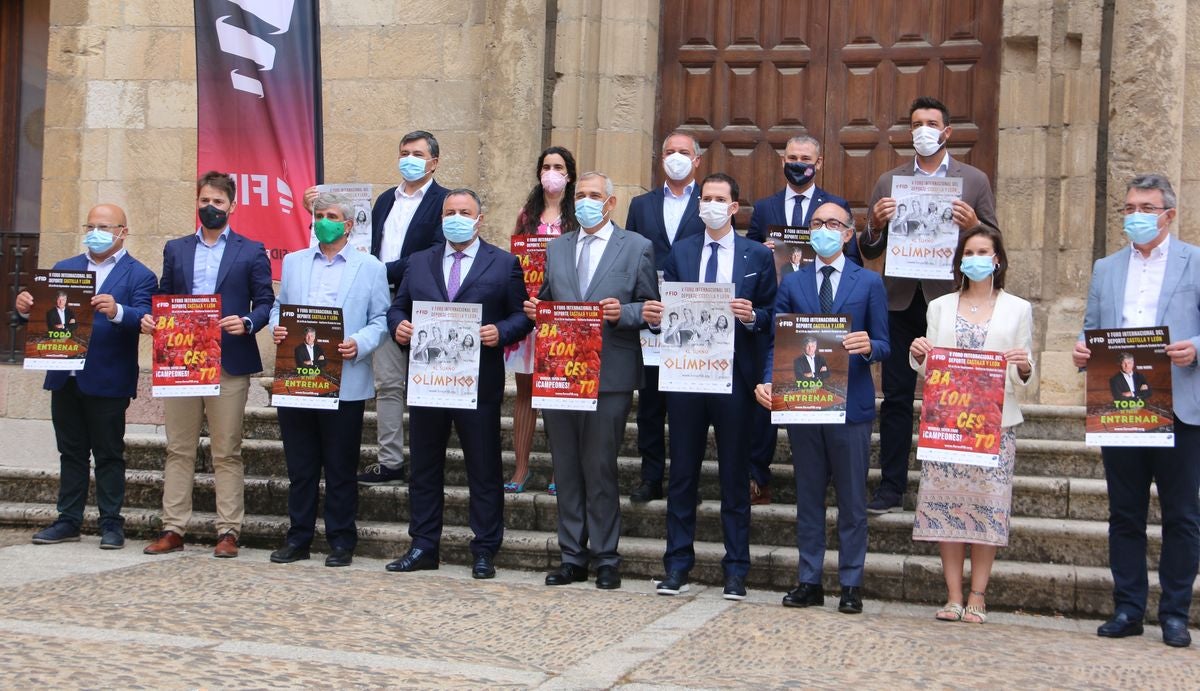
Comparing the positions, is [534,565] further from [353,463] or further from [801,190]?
[801,190]

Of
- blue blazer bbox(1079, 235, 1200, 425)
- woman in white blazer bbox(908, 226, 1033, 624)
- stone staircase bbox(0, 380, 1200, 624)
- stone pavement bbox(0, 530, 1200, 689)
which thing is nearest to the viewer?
stone pavement bbox(0, 530, 1200, 689)

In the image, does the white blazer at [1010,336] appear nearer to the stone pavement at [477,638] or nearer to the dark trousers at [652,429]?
the stone pavement at [477,638]

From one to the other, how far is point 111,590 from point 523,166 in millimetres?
5228

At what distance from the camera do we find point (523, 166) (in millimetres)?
10828

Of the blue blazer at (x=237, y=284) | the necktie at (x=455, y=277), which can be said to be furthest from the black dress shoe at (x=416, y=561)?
the blue blazer at (x=237, y=284)

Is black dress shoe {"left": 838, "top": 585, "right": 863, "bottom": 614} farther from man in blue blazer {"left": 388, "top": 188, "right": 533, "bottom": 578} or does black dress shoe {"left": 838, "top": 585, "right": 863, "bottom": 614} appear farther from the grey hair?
the grey hair

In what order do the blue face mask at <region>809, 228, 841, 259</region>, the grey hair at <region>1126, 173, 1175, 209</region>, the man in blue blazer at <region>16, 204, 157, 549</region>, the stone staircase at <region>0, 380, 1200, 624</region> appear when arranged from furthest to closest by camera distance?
the man in blue blazer at <region>16, 204, 157, 549</region>, the stone staircase at <region>0, 380, 1200, 624</region>, the blue face mask at <region>809, 228, 841, 259</region>, the grey hair at <region>1126, 173, 1175, 209</region>

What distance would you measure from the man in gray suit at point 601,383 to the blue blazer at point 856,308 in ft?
2.59

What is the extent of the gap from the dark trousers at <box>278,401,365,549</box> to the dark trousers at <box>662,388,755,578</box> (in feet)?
6.22

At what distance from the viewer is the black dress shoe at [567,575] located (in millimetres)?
7383

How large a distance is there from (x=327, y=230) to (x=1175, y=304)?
4.58m

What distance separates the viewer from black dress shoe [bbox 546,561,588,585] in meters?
7.38

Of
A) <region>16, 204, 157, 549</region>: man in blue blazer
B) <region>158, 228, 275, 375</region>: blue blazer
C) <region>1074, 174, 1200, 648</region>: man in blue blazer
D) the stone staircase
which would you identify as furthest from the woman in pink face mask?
<region>1074, 174, 1200, 648</region>: man in blue blazer

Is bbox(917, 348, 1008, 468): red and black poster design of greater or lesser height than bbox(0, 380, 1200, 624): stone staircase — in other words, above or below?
above
